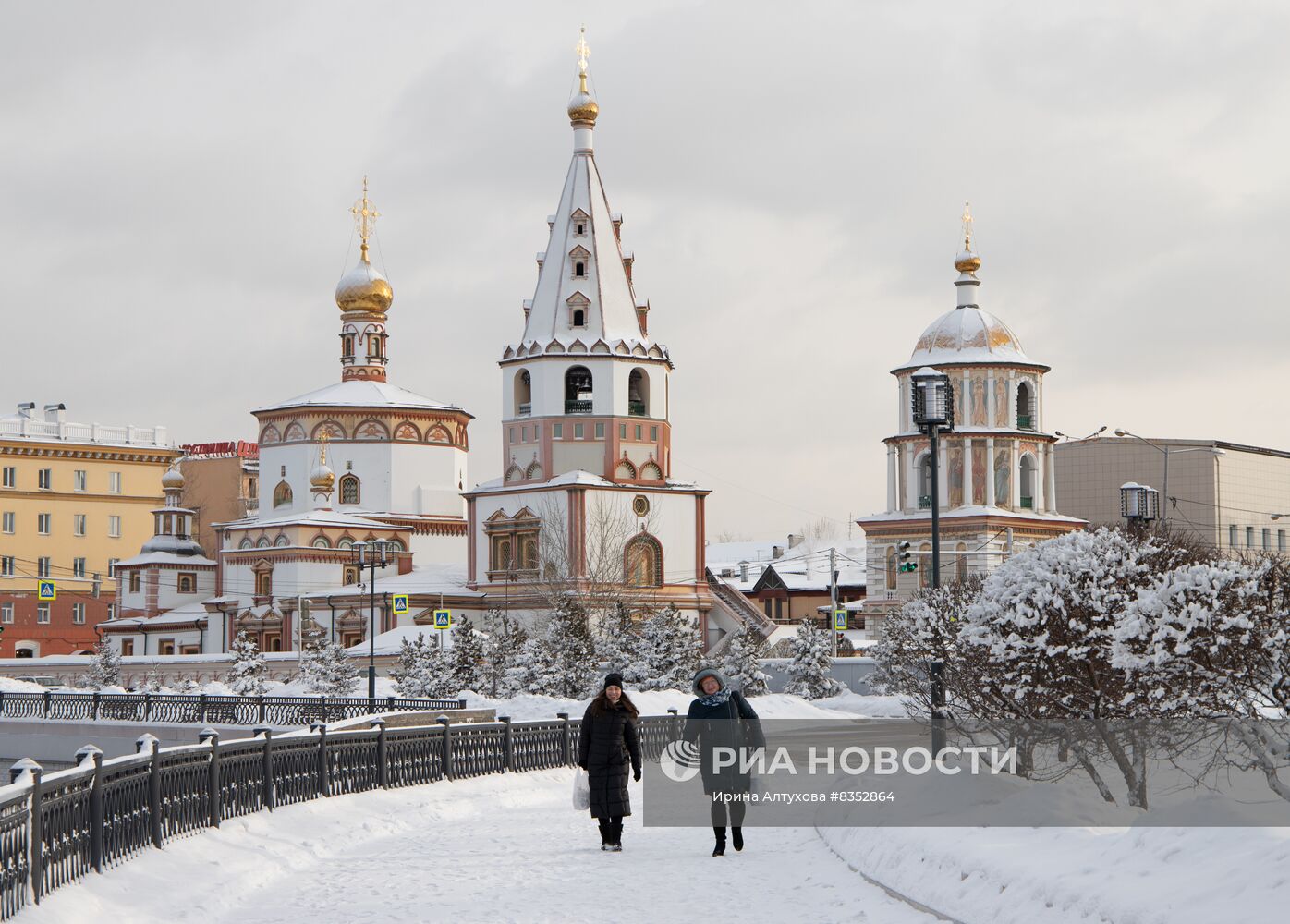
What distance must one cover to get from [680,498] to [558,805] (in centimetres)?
5151

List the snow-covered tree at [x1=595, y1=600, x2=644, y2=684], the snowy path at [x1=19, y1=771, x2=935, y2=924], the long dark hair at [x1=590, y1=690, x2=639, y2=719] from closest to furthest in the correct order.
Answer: the snowy path at [x1=19, y1=771, x2=935, y2=924]
the long dark hair at [x1=590, y1=690, x2=639, y2=719]
the snow-covered tree at [x1=595, y1=600, x2=644, y2=684]

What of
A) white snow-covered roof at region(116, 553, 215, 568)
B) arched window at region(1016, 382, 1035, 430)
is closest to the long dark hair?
arched window at region(1016, 382, 1035, 430)

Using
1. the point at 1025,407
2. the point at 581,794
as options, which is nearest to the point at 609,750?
the point at 581,794

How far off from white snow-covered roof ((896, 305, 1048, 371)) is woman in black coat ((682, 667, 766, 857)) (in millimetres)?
58430

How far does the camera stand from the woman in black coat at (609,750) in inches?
603

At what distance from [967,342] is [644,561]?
624 inches

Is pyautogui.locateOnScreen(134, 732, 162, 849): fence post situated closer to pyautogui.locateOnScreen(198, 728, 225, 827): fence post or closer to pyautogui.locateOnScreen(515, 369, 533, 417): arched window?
pyautogui.locateOnScreen(198, 728, 225, 827): fence post

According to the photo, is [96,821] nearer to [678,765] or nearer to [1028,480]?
[678,765]

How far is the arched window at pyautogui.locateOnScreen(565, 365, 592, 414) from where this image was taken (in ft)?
238

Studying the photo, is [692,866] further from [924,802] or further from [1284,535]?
[1284,535]

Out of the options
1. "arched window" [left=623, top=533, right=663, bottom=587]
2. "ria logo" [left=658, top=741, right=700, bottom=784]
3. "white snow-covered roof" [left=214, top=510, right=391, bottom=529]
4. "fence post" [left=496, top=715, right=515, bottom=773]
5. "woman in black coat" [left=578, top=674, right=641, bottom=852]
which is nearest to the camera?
"woman in black coat" [left=578, top=674, right=641, bottom=852]

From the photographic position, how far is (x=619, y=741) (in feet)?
50.4

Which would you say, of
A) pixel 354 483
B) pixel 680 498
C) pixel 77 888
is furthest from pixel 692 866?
pixel 354 483

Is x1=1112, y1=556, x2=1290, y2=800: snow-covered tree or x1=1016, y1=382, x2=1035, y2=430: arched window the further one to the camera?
x1=1016, y1=382, x2=1035, y2=430: arched window
